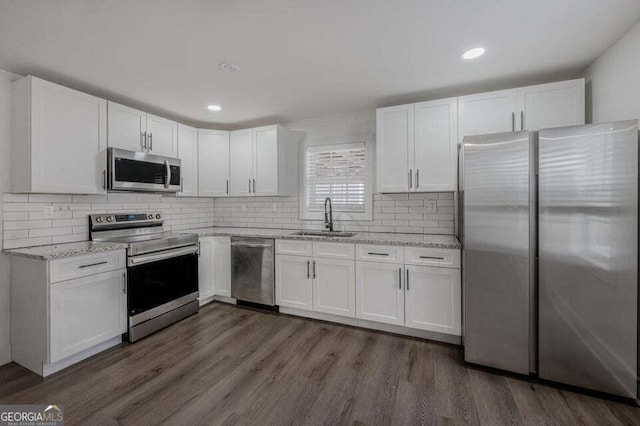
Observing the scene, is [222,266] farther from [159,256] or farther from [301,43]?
[301,43]

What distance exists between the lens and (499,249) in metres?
Result: 2.10

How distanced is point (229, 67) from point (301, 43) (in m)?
0.69

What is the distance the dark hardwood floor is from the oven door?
12.0 inches

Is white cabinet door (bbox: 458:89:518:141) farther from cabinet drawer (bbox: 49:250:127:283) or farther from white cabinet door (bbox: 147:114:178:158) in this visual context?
cabinet drawer (bbox: 49:250:127:283)

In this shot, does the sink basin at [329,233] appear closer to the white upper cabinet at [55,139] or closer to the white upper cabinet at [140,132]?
the white upper cabinet at [140,132]

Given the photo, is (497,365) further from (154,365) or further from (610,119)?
(154,365)

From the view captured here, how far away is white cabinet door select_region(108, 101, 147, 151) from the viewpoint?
277cm

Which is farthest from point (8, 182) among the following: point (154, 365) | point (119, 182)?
point (154, 365)

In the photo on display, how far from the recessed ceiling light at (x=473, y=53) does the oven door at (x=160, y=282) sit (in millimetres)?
3217

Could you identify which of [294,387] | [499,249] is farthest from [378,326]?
[499,249]

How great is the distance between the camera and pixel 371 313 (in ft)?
9.25

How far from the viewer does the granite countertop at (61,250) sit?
2117 mm

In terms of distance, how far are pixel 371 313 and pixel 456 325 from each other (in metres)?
0.76

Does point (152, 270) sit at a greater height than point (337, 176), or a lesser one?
lesser
